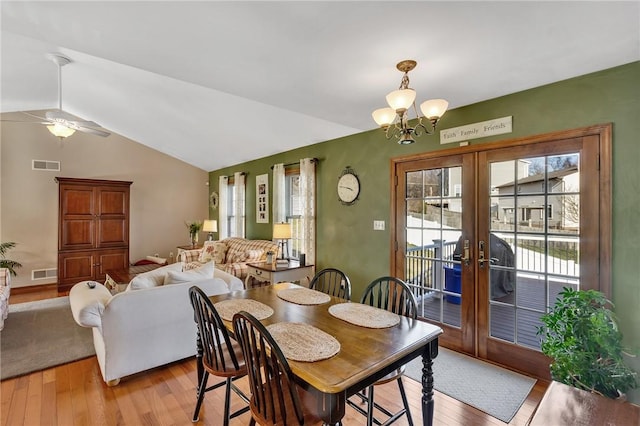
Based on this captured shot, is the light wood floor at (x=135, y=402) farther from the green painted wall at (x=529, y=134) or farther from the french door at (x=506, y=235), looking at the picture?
the green painted wall at (x=529, y=134)

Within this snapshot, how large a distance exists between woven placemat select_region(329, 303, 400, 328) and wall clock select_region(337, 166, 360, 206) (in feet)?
7.24

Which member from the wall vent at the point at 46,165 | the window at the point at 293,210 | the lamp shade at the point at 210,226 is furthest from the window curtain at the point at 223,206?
the wall vent at the point at 46,165

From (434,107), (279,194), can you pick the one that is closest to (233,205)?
(279,194)

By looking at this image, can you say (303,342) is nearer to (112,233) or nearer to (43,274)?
(112,233)

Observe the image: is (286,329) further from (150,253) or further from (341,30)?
(150,253)

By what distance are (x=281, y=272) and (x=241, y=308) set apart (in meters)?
2.10

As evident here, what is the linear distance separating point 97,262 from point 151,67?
508cm

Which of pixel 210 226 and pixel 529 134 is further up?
pixel 529 134

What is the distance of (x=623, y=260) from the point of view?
2.17 meters

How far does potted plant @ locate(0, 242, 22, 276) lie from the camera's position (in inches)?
199

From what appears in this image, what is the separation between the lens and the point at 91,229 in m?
5.73

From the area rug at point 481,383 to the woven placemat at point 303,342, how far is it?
1490mm

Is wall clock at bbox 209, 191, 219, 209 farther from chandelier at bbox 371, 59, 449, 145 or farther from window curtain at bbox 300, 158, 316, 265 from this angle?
chandelier at bbox 371, 59, 449, 145

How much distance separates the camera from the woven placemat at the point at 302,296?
219cm
